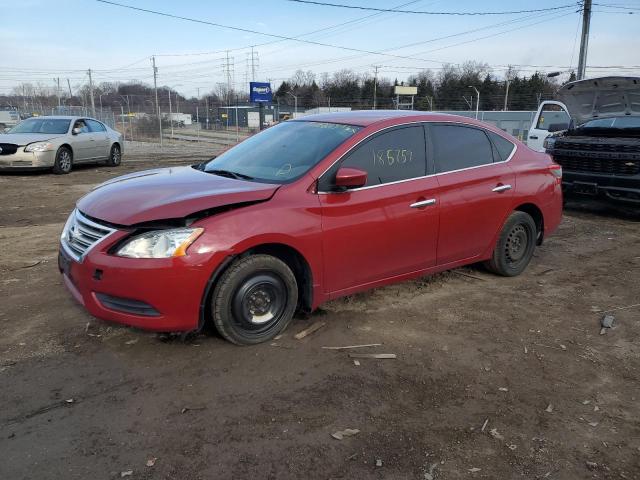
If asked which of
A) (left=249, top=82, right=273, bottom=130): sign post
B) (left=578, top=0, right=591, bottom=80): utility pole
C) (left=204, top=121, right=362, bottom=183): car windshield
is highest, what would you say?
(left=578, top=0, right=591, bottom=80): utility pole

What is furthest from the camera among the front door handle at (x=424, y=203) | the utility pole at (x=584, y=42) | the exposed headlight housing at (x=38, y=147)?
the utility pole at (x=584, y=42)

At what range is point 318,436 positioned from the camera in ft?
8.79

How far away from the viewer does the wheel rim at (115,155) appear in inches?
595

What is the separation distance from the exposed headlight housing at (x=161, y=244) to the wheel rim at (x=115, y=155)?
13.1 meters

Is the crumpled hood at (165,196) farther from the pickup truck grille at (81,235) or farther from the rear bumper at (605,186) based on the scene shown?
the rear bumper at (605,186)

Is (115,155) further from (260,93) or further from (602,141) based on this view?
(602,141)

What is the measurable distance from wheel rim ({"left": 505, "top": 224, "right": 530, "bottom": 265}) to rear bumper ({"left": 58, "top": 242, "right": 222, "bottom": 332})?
10.7 ft

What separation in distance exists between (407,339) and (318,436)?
1359 mm

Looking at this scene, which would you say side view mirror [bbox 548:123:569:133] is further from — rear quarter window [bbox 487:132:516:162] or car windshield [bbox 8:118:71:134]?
car windshield [bbox 8:118:71:134]

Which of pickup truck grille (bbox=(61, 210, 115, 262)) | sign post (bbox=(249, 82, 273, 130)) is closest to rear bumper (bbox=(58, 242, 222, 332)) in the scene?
pickup truck grille (bbox=(61, 210, 115, 262))

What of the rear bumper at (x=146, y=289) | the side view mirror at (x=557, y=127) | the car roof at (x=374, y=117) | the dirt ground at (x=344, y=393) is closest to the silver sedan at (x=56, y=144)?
the dirt ground at (x=344, y=393)

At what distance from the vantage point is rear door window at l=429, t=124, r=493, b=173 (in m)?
4.48

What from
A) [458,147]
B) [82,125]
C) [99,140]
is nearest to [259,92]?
[99,140]

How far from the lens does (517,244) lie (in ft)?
17.4
